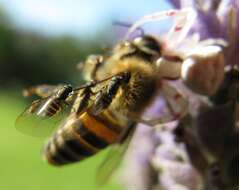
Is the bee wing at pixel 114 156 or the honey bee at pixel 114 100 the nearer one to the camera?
the honey bee at pixel 114 100

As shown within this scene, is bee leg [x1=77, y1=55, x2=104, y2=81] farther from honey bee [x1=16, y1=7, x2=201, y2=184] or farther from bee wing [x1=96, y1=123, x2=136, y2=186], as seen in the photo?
bee wing [x1=96, y1=123, x2=136, y2=186]

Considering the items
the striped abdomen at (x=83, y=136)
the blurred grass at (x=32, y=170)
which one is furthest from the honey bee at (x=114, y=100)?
the blurred grass at (x=32, y=170)

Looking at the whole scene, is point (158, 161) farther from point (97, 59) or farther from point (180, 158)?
point (97, 59)

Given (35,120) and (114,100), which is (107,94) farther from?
(35,120)

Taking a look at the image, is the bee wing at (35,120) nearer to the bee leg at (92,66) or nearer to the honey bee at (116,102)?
the honey bee at (116,102)

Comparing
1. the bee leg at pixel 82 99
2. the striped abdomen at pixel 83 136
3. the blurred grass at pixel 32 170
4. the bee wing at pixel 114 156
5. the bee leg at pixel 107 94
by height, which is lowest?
the blurred grass at pixel 32 170

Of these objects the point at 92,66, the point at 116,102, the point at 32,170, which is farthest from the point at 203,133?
the point at 32,170
